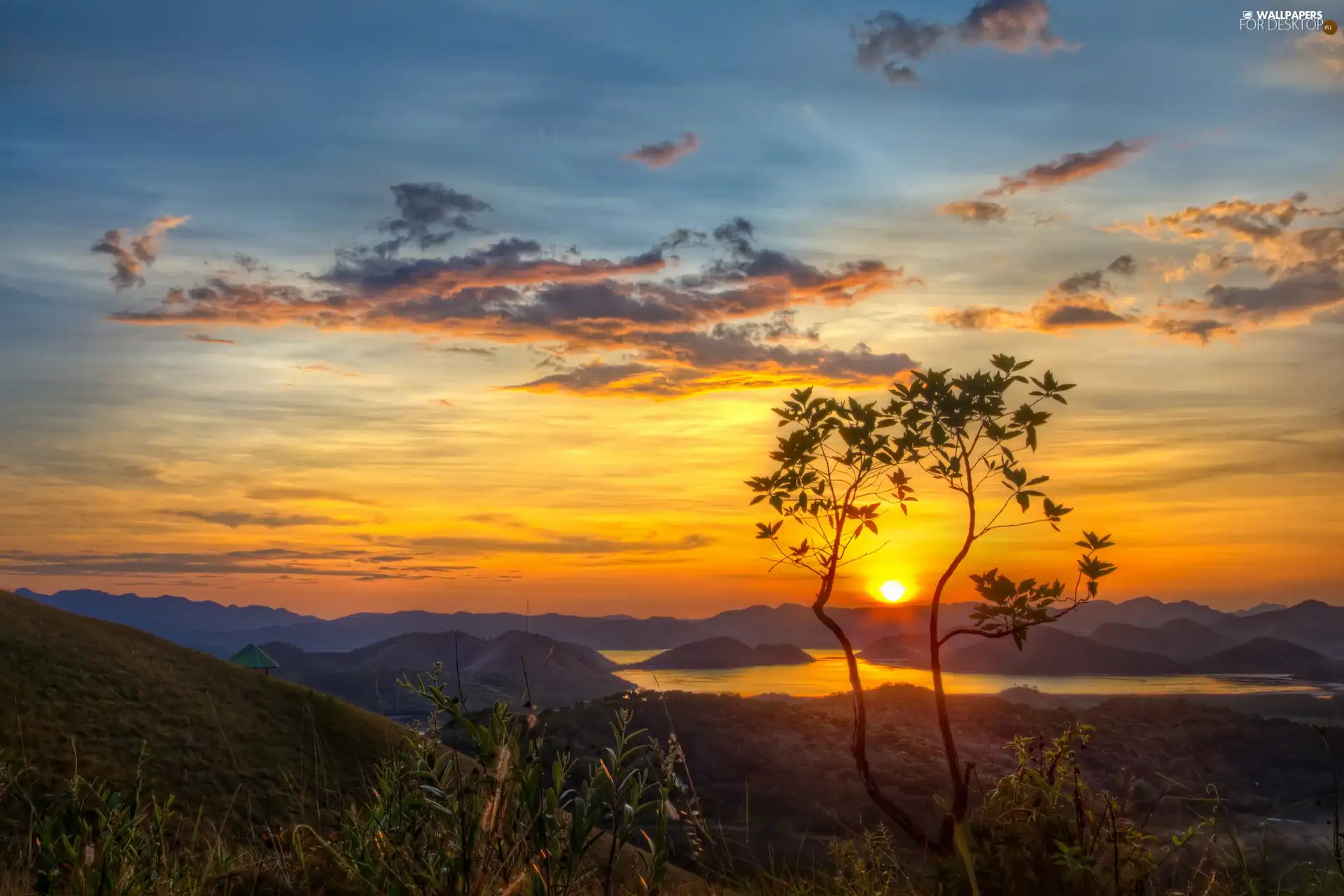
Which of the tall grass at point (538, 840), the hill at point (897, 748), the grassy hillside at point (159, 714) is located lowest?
the hill at point (897, 748)

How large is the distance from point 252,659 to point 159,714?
18735 mm

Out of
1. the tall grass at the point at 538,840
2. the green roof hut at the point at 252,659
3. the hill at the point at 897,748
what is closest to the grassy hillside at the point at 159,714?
the green roof hut at the point at 252,659

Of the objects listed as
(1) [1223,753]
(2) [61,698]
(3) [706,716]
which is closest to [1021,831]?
(2) [61,698]

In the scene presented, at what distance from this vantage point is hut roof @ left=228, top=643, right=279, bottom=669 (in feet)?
231

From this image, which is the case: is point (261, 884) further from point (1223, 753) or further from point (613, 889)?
point (1223, 753)

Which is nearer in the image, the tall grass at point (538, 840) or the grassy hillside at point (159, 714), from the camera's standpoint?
the tall grass at point (538, 840)

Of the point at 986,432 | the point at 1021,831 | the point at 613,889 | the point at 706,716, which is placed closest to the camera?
the point at 613,889

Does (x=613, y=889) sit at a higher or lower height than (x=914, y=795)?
higher

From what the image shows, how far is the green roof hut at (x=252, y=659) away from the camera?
70188mm

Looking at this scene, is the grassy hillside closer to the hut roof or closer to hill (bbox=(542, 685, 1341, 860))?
the hut roof

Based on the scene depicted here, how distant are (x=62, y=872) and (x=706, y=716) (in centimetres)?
9481

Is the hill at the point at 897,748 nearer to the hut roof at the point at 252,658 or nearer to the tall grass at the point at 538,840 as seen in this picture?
the hut roof at the point at 252,658

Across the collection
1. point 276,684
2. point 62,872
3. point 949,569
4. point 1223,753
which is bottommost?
point 1223,753

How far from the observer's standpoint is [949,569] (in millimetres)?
11547
